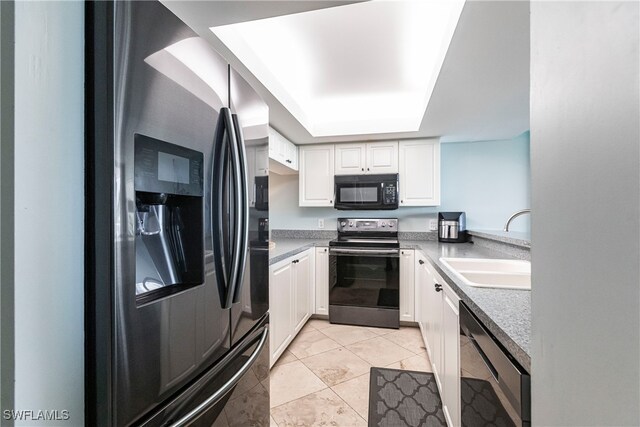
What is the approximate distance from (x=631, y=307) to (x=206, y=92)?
1.03 metres

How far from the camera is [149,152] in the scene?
68 cm

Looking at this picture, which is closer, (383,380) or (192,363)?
(192,363)

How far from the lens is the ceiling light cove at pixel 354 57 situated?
61.7 inches

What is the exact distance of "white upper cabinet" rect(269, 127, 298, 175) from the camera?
2631 mm

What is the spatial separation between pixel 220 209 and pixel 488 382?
102 cm

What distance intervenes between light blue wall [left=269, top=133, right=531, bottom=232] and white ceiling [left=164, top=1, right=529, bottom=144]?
0.39 m

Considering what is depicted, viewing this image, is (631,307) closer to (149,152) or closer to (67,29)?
(149,152)

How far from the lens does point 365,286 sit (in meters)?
2.86

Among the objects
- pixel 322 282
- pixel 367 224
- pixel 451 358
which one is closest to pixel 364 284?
pixel 322 282

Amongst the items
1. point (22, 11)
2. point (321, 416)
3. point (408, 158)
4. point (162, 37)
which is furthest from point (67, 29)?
point (408, 158)

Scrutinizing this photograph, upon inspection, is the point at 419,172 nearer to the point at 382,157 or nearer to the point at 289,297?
the point at 382,157

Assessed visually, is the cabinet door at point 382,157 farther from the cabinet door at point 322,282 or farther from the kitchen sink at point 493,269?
the kitchen sink at point 493,269

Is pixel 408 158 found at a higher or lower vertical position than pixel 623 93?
higher

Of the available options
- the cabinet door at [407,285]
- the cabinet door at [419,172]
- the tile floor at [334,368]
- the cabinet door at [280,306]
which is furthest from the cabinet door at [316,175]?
the tile floor at [334,368]
